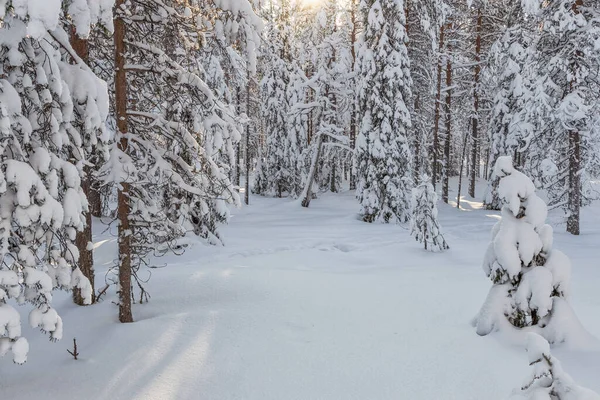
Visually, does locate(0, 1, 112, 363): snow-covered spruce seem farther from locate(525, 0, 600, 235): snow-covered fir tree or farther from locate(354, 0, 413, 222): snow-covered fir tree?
locate(354, 0, 413, 222): snow-covered fir tree

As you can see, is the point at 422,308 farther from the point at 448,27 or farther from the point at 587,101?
the point at 448,27

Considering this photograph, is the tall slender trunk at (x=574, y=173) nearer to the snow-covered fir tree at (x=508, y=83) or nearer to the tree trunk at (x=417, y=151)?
the snow-covered fir tree at (x=508, y=83)

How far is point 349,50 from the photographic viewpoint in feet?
80.8

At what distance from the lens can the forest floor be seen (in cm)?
456

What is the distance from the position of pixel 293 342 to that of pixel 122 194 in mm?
3240

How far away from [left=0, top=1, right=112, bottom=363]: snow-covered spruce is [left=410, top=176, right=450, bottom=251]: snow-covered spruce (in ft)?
31.1

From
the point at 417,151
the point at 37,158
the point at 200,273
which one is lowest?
the point at 200,273

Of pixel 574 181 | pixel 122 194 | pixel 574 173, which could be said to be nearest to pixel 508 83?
pixel 574 173

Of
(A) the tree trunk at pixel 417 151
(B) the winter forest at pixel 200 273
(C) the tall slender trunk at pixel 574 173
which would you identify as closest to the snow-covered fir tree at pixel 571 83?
(C) the tall slender trunk at pixel 574 173

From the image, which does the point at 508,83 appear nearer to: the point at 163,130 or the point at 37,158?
the point at 163,130

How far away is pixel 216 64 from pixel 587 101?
1652 cm

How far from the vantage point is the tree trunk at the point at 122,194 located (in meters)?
5.95

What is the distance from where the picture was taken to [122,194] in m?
6.05

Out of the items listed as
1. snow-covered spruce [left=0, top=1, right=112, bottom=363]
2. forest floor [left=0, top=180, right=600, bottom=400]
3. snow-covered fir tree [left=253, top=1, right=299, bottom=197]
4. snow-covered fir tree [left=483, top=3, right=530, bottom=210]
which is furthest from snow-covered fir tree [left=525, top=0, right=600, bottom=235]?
snow-covered fir tree [left=253, top=1, right=299, bottom=197]
